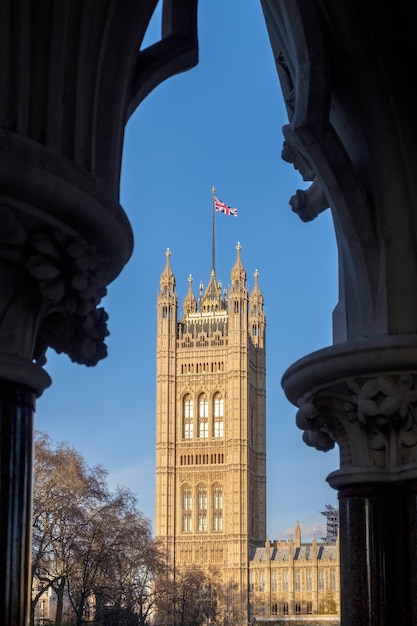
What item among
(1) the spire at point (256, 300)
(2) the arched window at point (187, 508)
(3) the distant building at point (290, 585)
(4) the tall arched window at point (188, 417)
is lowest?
(3) the distant building at point (290, 585)

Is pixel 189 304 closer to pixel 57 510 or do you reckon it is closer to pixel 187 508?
pixel 187 508

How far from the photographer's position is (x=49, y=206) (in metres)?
2.93

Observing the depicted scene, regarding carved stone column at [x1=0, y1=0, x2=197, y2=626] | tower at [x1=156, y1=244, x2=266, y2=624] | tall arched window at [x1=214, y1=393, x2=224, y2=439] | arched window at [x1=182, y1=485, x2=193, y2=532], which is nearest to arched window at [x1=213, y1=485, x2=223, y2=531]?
tower at [x1=156, y1=244, x2=266, y2=624]

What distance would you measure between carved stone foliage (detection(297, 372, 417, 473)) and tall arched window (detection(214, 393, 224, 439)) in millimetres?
72762

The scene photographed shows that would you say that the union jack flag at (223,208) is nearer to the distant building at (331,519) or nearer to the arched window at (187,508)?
the arched window at (187,508)

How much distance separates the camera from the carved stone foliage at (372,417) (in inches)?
152

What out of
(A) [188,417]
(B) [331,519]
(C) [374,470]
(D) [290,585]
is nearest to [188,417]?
(A) [188,417]

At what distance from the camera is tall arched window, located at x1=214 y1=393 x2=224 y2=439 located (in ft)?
252

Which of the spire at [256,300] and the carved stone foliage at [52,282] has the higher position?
the spire at [256,300]

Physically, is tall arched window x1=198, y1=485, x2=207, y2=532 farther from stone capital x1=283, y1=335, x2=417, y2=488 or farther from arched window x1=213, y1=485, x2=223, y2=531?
stone capital x1=283, y1=335, x2=417, y2=488

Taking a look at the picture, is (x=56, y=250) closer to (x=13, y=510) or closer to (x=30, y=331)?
(x=30, y=331)

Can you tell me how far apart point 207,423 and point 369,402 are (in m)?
73.5

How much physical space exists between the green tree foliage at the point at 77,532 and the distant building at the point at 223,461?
38665 mm

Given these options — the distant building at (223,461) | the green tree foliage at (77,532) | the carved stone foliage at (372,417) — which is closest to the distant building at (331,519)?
the distant building at (223,461)
